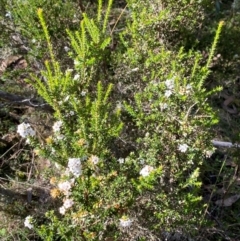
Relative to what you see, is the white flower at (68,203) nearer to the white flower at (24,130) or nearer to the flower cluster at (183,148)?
the white flower at (24,130)

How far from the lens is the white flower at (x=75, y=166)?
1.98 meters

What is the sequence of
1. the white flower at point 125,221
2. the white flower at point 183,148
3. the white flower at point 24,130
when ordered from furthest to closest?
the white flower at point 183,148, the white flower at point 24,130, the white flower at point 125,221

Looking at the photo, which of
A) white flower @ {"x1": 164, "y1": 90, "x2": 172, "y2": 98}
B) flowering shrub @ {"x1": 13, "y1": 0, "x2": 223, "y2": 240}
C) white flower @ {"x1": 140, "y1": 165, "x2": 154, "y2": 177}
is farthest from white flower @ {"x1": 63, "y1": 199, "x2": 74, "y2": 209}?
white flower @ {"x1": 164, "y1": 90, "x2": 172, "y2": 98}

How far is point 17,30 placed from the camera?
3.25 meters

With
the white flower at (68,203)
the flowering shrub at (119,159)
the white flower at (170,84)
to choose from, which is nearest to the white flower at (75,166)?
the flowering shrub at (119,159)

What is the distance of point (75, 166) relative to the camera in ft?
6.50

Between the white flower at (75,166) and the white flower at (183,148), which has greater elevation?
the white flower at (75,166)

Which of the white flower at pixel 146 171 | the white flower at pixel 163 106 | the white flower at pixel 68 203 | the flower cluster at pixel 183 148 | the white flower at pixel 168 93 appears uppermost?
the white flower at pixel 168 93

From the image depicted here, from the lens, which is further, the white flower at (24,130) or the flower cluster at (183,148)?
the flower cluster at (183,148)

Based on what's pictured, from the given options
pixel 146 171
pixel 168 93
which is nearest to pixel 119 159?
pixel 146 171

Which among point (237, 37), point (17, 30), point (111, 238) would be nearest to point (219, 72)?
point (237, 37)

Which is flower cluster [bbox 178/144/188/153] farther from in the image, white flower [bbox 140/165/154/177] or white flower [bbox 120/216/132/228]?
white flower [bbox 120/216/132/228]

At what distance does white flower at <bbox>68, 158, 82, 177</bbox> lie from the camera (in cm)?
198

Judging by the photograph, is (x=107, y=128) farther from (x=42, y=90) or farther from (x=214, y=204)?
(x=214, y=204)
